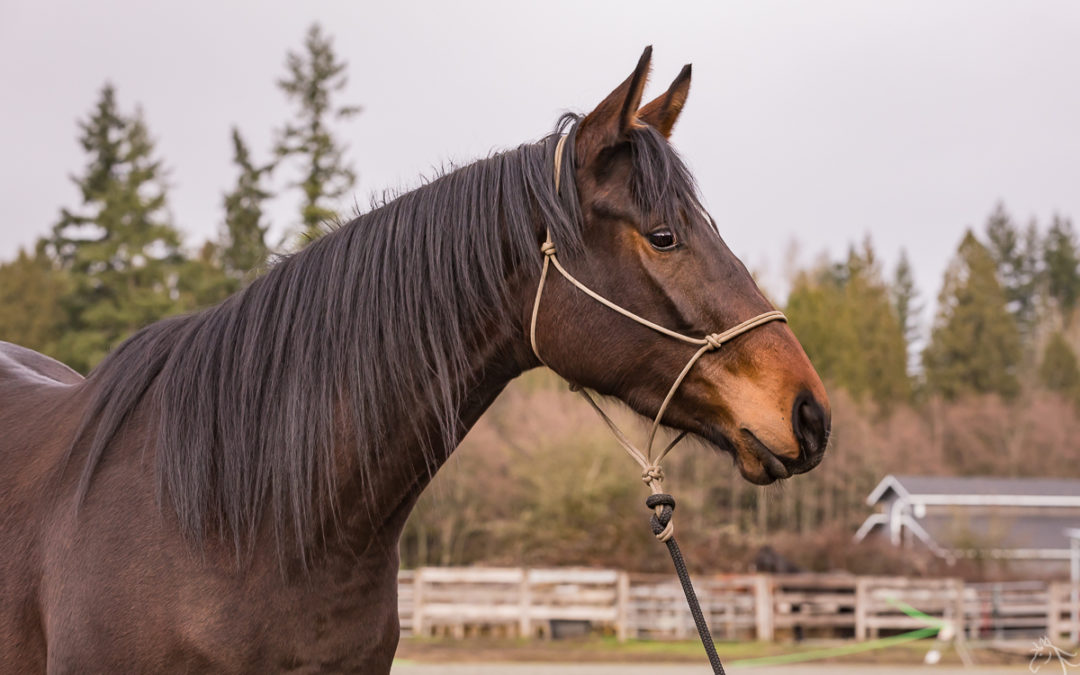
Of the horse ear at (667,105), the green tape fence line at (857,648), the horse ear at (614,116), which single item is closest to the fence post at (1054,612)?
the green tape fence line at (857,648)

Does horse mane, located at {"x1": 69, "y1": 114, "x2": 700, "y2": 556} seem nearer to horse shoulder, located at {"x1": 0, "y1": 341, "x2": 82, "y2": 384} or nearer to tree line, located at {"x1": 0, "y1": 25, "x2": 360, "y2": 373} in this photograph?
horse shoulder, located at {"x1": 0, "y1": 341, "x2": 82, "y2": 384}

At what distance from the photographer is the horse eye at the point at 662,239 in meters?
2.37

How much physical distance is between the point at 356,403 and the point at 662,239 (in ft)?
2.79

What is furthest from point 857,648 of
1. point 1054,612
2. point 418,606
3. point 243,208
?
point 243,208

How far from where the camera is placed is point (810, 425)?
2191 millimetres

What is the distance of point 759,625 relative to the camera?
2072 centimetres

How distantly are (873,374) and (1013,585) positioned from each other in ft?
115

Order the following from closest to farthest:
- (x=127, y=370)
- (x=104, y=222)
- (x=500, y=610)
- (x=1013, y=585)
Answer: (x=127, y=370), (x=500, y=610), (x=1013, y=585), (x=104, y=222)

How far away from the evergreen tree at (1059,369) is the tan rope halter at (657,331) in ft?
214

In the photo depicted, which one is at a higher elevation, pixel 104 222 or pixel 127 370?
pixel 104 222

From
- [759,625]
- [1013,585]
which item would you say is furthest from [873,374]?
[759,625]

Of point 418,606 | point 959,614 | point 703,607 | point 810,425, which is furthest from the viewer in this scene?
point 703,607

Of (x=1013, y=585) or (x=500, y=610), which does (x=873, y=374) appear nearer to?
(x=1013, y=585)
